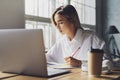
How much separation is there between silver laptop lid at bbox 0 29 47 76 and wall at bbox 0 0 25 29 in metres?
0.78

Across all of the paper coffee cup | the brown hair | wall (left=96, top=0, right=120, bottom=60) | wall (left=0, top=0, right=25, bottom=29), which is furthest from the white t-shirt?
wall (left=96, top=0, right=120, bottom=60)

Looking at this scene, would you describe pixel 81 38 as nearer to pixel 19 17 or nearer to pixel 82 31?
pixel 82 31

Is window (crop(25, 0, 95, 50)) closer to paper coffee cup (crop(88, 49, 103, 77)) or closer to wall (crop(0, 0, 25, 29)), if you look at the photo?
wall (crop(0, 0, 25, 29))

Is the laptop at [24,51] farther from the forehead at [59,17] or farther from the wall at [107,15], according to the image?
the wall at [107,15]

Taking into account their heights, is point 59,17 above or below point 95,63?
above

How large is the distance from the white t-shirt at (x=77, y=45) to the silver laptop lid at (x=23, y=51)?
0.82 m

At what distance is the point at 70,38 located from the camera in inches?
88.0

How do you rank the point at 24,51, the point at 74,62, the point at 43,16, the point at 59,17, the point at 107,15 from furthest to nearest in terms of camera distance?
the point at 107,15, the point at 43,16, the point at 59,17, the point at 74,62, the point at 24,51

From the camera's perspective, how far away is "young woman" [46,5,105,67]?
6.93 feet

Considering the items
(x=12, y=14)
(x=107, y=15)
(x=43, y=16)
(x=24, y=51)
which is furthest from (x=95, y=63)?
(x=107, y=15)

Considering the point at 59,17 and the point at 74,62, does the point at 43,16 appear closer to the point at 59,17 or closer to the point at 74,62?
the point at 59,17

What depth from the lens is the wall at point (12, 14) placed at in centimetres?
212

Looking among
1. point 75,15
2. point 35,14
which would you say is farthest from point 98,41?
point 35,14

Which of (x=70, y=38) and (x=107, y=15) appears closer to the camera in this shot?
(x=70, y=38)
